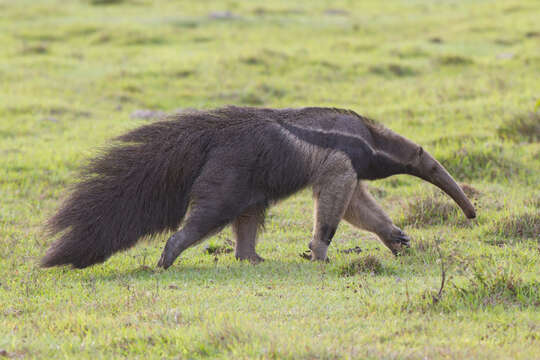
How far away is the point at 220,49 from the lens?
18938 mm

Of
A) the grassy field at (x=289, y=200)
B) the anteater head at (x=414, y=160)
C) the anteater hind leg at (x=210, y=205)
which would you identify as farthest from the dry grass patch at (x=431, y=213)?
the anteater hind leg at (x=210, y=205)

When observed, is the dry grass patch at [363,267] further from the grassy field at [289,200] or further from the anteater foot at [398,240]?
the anteater foot at [398,240]

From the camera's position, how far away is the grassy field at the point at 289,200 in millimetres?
4516

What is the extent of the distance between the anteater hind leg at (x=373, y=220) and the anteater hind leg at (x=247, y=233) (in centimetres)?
87

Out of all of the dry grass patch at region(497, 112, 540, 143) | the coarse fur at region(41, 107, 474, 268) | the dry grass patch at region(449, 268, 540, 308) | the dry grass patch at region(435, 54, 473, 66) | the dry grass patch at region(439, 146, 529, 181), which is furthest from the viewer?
the dry grass patch at region(435, 54, 473, 66)

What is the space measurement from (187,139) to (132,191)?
614 millimetres

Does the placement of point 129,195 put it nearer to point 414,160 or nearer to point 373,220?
point 373,220

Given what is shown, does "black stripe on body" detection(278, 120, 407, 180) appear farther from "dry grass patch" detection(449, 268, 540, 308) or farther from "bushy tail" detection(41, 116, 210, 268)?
"dry grass patch" detection(449, 268, 540, 308)

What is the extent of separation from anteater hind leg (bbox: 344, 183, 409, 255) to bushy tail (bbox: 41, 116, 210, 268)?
1510 millimetres

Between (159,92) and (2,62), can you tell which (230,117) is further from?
(2,62)

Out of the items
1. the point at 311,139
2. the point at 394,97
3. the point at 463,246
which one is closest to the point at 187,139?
the point at 311,139

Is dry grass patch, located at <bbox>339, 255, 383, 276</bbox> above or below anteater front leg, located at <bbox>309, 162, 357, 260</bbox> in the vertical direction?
below

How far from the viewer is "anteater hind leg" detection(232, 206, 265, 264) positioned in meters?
6.75

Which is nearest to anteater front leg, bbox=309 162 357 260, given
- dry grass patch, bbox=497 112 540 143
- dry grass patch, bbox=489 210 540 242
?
dry grass patch, bbox=489 210 540 242
